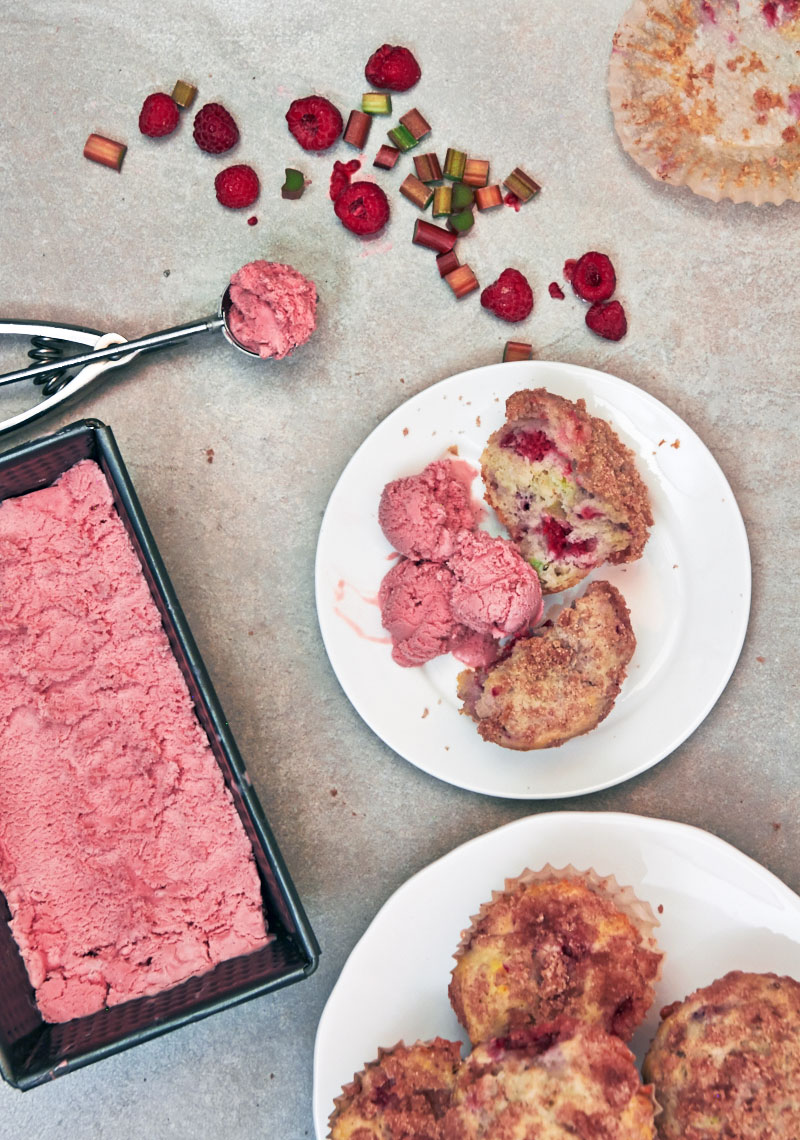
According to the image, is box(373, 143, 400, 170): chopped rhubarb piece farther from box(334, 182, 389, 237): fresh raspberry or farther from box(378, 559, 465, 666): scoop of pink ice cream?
box(378, 559, 465, 666): scoop of pink ice cream

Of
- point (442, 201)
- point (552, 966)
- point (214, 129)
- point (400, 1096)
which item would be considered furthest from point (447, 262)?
point (400, 1096)

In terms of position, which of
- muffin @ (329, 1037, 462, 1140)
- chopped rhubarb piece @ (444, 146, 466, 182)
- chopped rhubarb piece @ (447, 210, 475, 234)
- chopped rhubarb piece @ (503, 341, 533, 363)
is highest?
chopped rhubarb piece @ (444, 146, 466, 182)

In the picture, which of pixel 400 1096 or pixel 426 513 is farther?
pixel 426 513

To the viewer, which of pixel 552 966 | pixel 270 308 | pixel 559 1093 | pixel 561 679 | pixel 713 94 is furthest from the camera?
pixel 713 94

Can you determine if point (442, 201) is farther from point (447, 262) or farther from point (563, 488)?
point (563, 488)

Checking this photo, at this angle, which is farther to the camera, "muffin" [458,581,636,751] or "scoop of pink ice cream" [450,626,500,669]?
"scoop of pink ice cream" [450,626,500,669]

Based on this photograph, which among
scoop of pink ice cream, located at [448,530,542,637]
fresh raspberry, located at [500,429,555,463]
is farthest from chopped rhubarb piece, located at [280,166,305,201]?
scoop of pink ice cream, located at [448,530,542,637]

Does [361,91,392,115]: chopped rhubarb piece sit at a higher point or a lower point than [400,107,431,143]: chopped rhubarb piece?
higher
